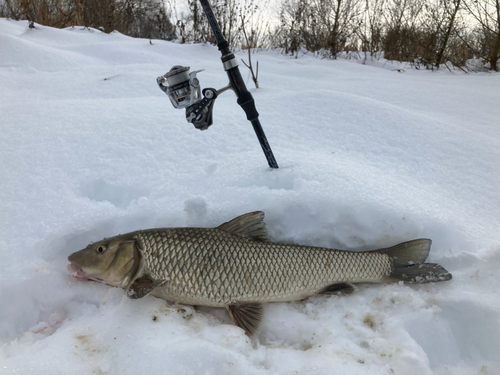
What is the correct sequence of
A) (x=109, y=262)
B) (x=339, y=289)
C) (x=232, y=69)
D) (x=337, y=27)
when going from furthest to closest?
(x=337, y=27), (x=232, y=69), (x=339, y=289), (x=109, y=262)

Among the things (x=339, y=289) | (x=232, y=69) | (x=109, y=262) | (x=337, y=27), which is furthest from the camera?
(x=337, y=27)

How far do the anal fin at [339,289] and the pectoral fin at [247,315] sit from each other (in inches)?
12.9

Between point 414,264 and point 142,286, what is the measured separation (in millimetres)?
1268

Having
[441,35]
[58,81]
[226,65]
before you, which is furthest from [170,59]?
[441,35]

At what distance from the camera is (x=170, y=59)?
4688 mm

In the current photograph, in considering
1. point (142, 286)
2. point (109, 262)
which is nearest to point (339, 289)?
point (142, 286)

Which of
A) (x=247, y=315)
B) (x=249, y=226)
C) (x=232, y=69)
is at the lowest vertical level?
(x=247, y=315)

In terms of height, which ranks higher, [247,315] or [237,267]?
[237,267]

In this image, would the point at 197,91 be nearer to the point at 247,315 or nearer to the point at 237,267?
the point at 237,267

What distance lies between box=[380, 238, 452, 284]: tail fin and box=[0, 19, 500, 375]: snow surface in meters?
0.06

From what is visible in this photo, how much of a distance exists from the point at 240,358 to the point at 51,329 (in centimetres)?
74

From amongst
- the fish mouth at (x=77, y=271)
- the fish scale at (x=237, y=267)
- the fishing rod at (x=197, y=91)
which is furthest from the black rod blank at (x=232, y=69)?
the fish mouth at (x=77, y=271)

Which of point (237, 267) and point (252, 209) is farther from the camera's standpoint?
point (252, 209)

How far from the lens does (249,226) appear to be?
1560mm
